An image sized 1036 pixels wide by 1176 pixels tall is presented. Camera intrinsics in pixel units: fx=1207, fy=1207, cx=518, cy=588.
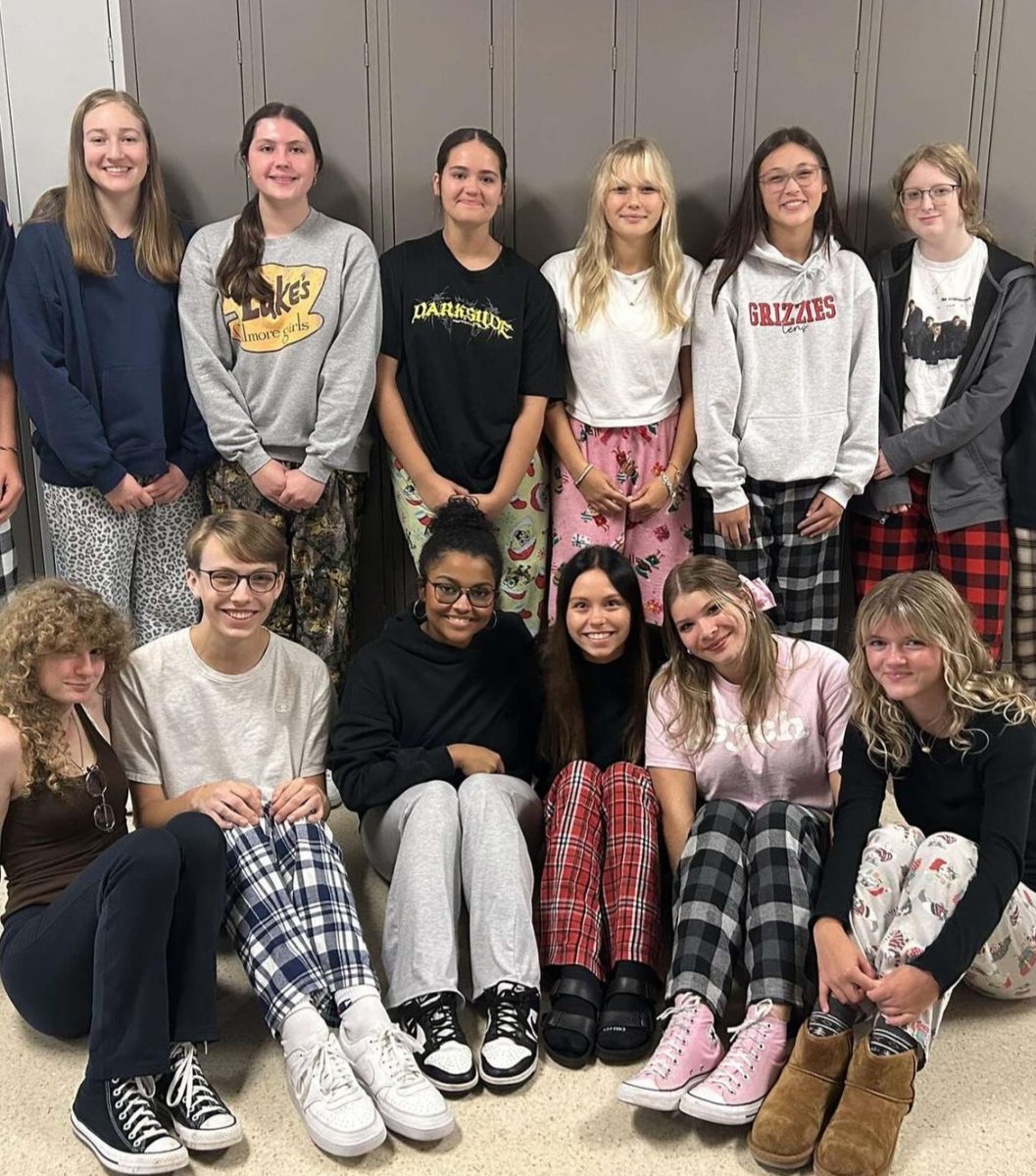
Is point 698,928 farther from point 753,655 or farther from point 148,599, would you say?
point 148,599

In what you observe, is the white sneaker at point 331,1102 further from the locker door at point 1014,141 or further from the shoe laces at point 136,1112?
the locker door at point 1014,141

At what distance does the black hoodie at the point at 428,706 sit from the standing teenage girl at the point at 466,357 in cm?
54

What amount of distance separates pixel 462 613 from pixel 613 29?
64.1 inches

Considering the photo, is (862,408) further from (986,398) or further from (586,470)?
(586,470)

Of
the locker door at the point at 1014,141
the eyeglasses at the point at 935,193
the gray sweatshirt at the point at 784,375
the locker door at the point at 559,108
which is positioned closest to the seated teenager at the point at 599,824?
the gray sweatshirt at the point at 784,375

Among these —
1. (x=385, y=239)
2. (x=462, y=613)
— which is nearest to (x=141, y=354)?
(x=385, y=239)

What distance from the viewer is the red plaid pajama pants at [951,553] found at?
9.66ft

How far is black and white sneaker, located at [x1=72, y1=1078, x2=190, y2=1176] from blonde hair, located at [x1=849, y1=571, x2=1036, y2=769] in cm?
123

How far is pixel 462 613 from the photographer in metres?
2.31

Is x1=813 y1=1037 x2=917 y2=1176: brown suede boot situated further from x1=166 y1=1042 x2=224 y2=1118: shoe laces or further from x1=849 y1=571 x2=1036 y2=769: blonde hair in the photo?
x1=166 y1=1042 x2=224 y2=1118: shoe laces

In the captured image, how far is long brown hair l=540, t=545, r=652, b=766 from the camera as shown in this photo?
7.56ft

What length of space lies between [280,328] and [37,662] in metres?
1.12

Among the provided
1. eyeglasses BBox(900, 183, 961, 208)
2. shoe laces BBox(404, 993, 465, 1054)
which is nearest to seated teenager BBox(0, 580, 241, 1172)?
shoe laces BBox(404, 993, 465, 1054)

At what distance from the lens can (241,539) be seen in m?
2.09
